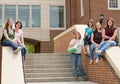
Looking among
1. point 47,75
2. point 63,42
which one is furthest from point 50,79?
point 63,42

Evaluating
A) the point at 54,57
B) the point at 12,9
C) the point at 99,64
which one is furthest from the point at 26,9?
the point at 99,64

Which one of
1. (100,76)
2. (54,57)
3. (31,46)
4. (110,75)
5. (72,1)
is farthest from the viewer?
(31,46)

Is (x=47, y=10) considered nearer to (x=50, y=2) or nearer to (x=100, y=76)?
(x=50, y=2)

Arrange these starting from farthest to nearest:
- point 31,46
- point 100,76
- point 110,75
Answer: point 31,46 < point 100,76 < point 110,75

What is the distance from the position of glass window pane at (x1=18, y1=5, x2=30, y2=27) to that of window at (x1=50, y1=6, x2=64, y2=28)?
2453mm

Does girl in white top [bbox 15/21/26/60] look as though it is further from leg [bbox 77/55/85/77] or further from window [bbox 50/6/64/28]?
window [bbox 50/6/64/28]

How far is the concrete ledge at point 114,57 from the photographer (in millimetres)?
10359

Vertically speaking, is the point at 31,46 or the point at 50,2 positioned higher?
the point at 50,2

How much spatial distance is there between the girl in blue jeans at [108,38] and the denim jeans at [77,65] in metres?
2.31

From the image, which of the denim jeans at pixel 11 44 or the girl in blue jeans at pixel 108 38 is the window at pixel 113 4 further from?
the denim jeans at pixel 11 44

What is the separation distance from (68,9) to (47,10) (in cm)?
212

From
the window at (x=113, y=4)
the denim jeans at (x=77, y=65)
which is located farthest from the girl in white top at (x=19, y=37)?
the window at (x=113, y=4)

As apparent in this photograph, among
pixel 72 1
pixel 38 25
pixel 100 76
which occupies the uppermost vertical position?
pixel 72 1

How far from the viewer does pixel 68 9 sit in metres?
37.4
